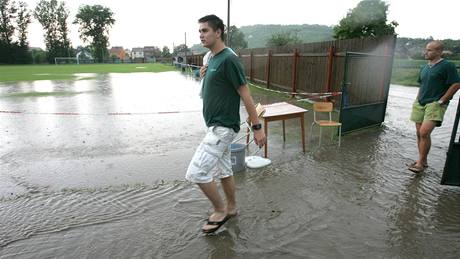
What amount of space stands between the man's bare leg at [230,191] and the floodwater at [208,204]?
117 millimetres

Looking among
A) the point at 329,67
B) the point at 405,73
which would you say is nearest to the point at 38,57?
the point at 405,73

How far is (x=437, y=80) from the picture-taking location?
4.20 m

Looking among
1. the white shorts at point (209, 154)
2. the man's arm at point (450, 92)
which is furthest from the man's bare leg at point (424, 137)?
the white shorts at point (209, 154)

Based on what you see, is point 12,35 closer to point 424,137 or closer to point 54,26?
point 54,26

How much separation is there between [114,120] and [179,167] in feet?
13.4

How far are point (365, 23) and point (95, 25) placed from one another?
69581 mm

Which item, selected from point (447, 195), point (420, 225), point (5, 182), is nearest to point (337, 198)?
point (420, 225)

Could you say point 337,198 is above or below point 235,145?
below

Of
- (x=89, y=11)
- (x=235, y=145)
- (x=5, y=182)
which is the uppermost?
(x=89, y=11)

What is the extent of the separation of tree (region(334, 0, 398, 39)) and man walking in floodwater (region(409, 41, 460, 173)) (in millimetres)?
48826

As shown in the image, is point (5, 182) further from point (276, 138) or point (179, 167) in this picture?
point (276, 138)

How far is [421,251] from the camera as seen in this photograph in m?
2.71

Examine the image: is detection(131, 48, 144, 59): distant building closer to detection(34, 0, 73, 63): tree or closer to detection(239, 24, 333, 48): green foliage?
detection(239, 24, 333, 48): green foliage

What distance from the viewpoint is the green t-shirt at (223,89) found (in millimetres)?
2635
